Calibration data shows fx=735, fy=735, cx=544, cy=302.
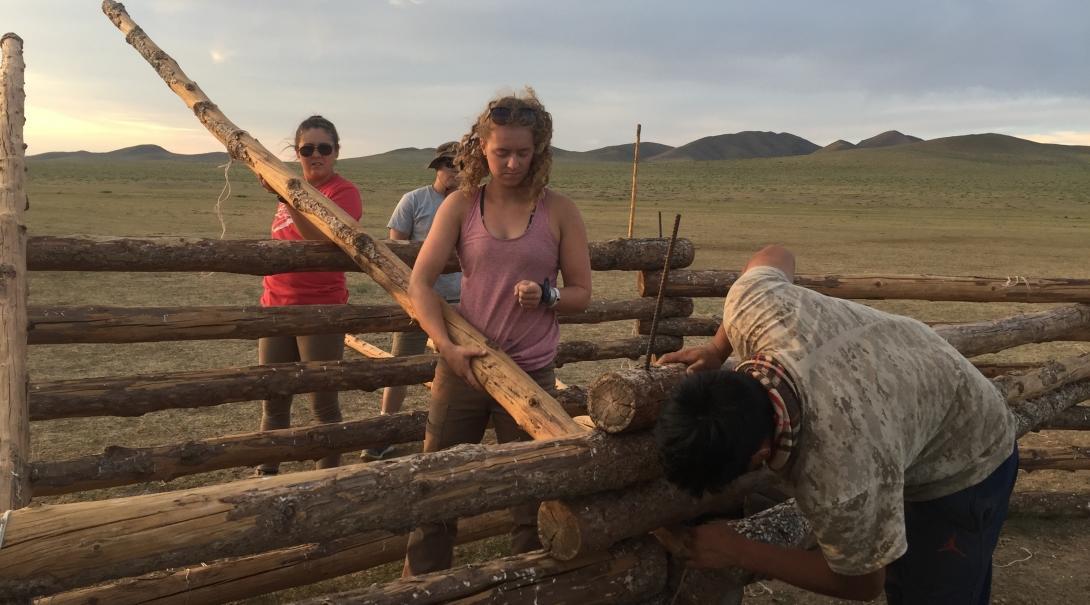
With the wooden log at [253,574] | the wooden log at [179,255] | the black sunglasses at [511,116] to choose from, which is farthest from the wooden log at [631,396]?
the wooden log at [179,255]

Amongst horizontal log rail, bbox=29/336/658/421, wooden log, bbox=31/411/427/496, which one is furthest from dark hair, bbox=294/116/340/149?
wooden log, bbox=31/411/427/496

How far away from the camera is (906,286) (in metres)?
5.43

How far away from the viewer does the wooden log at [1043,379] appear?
398cm

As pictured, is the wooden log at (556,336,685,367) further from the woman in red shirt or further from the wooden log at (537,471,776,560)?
the wooden log at (537,471,776,560)

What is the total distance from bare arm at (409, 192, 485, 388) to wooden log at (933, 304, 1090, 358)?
9.12 ft

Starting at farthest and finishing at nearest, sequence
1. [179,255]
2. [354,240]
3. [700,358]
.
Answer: [179,255] < [354,240] < [700,358]

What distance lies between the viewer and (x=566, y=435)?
2.43 meters

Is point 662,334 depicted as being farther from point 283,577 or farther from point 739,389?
point 739,389

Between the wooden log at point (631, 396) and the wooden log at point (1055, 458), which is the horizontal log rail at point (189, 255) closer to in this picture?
the wooden log at point (631, 396)

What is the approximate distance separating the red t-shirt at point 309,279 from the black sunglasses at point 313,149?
6.8 inches

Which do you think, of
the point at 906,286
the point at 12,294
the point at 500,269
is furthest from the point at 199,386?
the point at 906,286

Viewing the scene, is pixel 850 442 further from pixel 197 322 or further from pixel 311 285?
pixel 197 322

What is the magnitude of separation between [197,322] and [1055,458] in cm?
577

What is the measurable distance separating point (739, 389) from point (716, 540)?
2.26 ft
